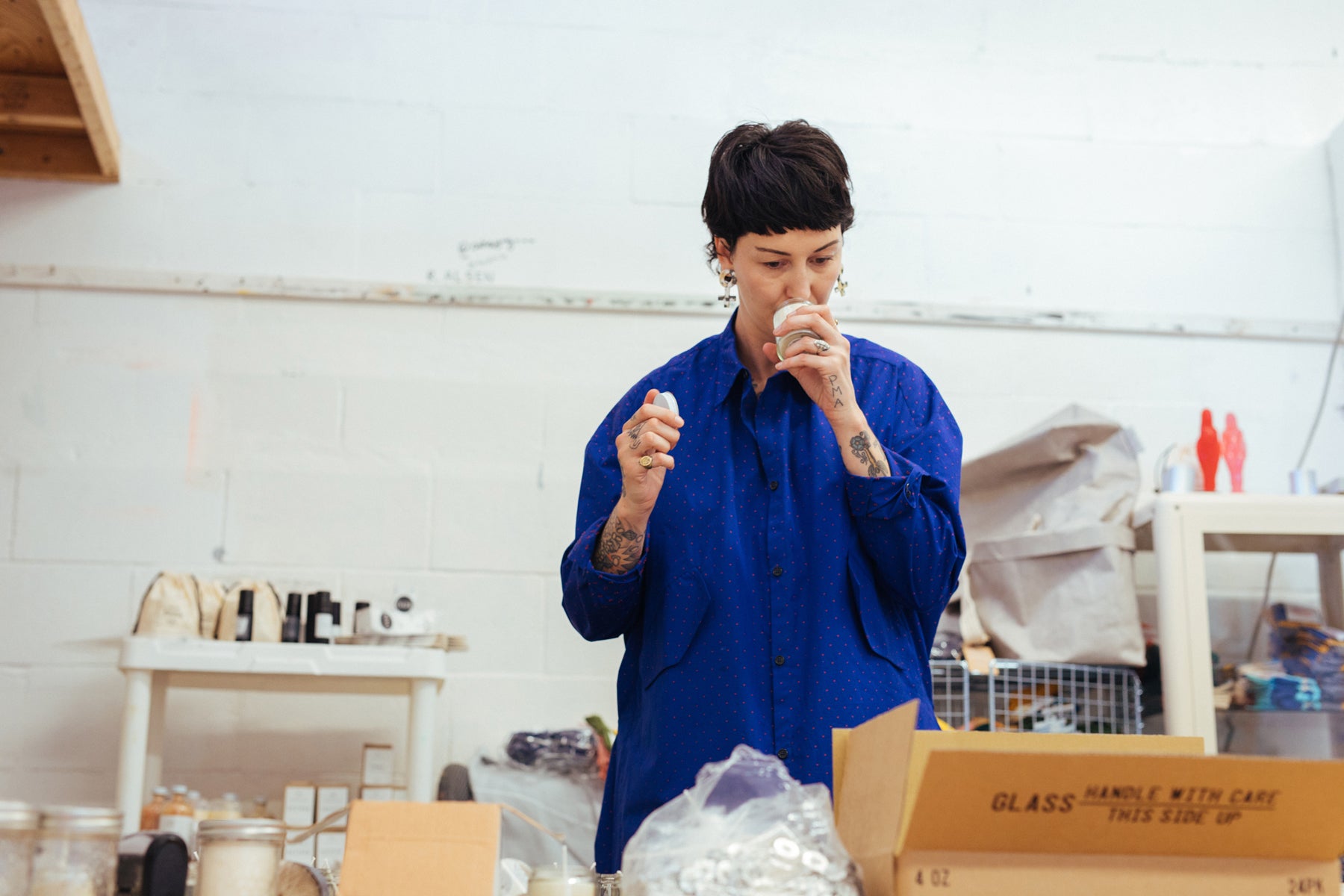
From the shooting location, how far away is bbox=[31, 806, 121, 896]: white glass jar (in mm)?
780

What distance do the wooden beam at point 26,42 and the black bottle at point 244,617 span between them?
125 cm

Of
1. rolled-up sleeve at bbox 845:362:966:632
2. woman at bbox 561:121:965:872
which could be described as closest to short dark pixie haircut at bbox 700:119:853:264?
woman at bbox 561:121:965:872

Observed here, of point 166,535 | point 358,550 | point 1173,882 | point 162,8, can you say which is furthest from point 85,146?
point 1173,882

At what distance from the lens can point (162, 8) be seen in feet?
10.1

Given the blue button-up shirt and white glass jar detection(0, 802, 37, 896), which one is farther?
the blue button-up shirt

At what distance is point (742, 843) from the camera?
803 mm

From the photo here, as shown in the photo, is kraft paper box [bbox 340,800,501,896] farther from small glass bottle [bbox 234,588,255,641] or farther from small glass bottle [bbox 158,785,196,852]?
small glass bottle [bbox 234,588,255,641]

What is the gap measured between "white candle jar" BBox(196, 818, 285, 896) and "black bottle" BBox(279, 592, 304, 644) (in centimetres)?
169

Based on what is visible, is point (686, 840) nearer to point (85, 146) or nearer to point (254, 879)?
point (254, 879)

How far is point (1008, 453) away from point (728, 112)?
3.93 ft

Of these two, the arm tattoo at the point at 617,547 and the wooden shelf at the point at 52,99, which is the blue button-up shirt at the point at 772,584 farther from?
the wooden shelf at the point at 52,99

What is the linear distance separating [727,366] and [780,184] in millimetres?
234

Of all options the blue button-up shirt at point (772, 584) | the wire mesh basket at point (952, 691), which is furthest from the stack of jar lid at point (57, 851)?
the wire mesh basket at point (952, 691)

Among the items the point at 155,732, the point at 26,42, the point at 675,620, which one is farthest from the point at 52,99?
the point at 675,620
